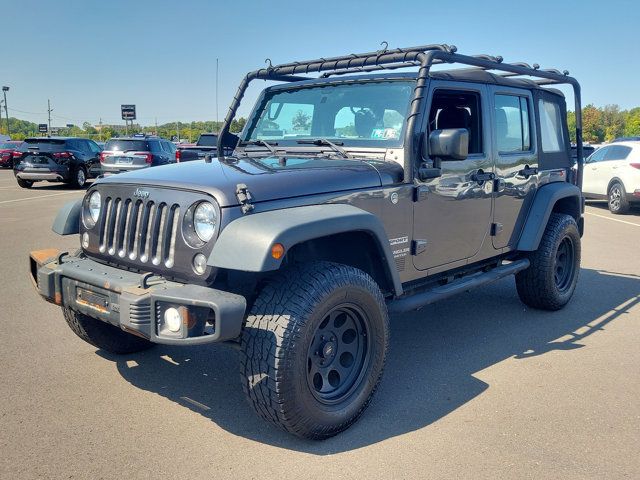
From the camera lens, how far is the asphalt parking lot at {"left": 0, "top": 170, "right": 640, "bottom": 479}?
2.98m

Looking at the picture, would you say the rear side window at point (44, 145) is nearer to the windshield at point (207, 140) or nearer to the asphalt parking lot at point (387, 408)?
the windshield at point (207, 140)

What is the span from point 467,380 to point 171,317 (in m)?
2.18

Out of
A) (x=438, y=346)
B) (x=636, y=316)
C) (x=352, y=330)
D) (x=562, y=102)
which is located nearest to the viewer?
(x=352, y=330)

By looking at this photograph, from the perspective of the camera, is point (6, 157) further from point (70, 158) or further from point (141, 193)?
point (141, 193)

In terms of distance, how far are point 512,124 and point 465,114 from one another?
27.1 inches

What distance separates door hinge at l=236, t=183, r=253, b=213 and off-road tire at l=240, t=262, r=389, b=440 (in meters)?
0.42

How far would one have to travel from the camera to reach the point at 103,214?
3.66 metres

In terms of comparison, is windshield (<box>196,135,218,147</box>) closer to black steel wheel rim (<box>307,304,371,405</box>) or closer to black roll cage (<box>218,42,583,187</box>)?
black roll cage (<box>218,42,583,187</box>)

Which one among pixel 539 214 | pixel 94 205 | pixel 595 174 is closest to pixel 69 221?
pixel 94 205

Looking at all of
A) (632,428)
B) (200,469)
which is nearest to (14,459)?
(200,469)

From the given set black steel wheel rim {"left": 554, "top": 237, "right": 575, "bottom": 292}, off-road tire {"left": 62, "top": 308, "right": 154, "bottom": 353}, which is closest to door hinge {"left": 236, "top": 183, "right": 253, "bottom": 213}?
off-road tire {"left": 62, "top": 308, "right": 154, "bottom": 353}

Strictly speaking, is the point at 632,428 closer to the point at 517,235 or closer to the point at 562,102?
the point at 517,235

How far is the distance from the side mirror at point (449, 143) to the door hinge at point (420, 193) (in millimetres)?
239

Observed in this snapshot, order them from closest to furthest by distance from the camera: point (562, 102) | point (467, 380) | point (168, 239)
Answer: point (168, 239) → point (467, 380) → point (562, 102)
